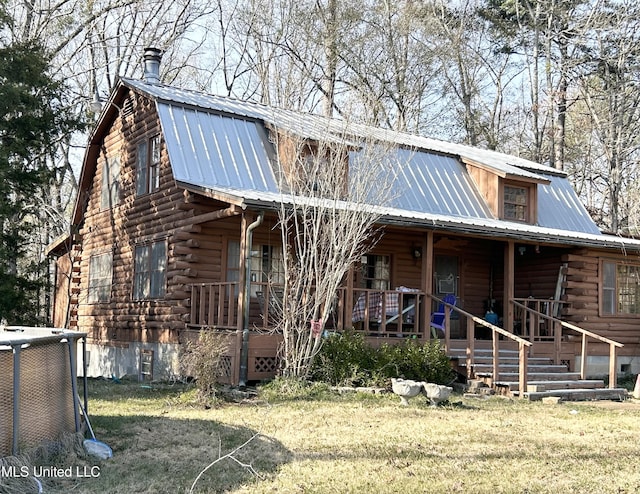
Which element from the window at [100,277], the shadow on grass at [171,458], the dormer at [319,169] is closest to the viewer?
the shadow on grass at [171,458]

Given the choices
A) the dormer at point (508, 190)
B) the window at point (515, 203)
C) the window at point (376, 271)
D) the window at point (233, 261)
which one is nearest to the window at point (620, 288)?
the dormer at point (508, 190)

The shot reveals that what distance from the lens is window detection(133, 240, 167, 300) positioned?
54.0ft

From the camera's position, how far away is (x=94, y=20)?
90.1 feet

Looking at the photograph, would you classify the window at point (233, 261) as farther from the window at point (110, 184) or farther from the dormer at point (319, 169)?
the window at point (110, 184)

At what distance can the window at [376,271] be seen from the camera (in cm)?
1781

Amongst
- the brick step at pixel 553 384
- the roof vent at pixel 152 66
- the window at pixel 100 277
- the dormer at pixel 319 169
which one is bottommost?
the brick step at pixel 553 384

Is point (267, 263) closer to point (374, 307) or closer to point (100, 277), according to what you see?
point (374, 307)

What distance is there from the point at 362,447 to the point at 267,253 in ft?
27.1

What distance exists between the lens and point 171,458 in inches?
316

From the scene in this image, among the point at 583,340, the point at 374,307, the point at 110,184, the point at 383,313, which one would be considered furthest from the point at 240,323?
the point at 110,184

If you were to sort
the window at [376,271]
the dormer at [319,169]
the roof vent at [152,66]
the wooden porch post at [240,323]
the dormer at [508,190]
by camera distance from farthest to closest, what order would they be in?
the roof vent at [152,66]
the dormer at [508,190]
the window at [376,271]
the wooden porch post at [240,323]
the dormer at [319,169]

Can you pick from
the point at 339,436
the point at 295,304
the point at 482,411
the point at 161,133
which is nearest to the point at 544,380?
the point at 482,411

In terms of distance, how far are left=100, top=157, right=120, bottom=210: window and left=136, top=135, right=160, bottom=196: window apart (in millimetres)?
1476

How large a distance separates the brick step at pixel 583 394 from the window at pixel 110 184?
11.5m
